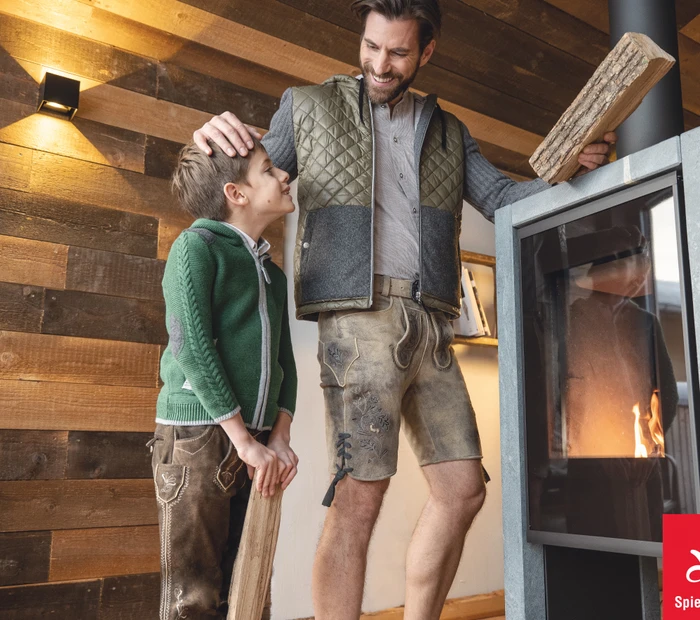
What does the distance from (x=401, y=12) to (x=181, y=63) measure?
1.18 meters

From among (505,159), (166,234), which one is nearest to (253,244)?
(166,234)

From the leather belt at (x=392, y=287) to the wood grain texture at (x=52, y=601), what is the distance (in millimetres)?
1334

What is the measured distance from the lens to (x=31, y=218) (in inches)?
89.6

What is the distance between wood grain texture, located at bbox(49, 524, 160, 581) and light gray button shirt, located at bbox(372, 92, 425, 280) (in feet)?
4.15

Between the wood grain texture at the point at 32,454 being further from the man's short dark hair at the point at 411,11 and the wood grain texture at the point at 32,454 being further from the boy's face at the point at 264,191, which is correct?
the man's short dark hair at the point at 411,11

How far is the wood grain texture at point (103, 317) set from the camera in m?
2.28

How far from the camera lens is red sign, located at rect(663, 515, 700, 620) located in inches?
47.2

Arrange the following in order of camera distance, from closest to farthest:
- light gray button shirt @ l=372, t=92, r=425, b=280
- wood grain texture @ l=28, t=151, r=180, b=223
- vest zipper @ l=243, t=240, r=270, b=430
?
vest zipper @ l=243, t=240, r=270, b=430
light gray button shirt @ l=372, t=92, r=425, b=280
wood grain texture @ l=28, t=151, r=180, b=223

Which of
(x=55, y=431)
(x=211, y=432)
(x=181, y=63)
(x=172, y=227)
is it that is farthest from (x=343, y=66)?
(x=211, y=432)

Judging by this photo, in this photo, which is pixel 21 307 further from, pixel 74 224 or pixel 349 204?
pixel 349 204

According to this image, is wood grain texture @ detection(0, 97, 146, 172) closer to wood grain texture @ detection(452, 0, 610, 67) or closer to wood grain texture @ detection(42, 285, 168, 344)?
wood grain texture @ detection(42, 285, 168, 344)

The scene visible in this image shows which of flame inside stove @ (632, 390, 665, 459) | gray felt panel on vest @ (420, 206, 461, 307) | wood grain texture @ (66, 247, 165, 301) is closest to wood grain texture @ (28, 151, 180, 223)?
wood grain texture @ (66, 247, 165, 301)

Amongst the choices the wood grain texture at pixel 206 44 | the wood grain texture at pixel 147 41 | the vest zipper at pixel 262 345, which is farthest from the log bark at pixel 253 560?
the wood grain texture at pixel 147 41

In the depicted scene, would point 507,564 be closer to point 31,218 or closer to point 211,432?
point 211,432
